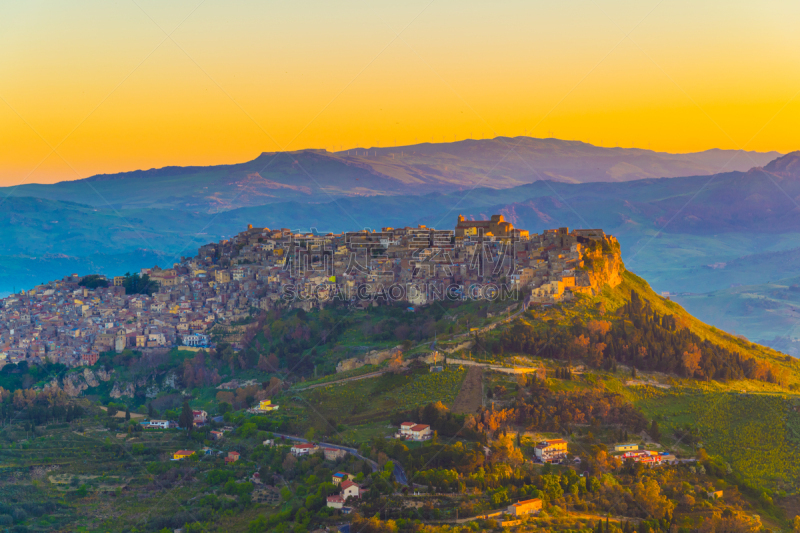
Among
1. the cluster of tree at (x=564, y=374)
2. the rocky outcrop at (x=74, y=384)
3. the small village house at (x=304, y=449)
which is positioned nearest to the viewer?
the small village house at (x=304, y=449)

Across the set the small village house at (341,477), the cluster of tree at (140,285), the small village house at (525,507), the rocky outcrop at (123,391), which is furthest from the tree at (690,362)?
the cluster of tree at (140,285)

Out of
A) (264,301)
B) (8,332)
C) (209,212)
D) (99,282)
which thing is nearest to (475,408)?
(264,301)

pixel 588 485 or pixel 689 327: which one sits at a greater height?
pixel 689 327

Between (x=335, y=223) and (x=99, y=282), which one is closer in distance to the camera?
(x=99, y=282)

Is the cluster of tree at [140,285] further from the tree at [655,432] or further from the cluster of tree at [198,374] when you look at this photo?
the tree at [655,432]

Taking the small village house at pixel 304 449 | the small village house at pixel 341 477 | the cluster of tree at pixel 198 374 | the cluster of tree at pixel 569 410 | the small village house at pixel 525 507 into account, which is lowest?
the small village house at pixel 525 507

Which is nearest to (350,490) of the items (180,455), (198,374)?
(180,455)

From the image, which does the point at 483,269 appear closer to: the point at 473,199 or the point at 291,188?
the point at 473,199
